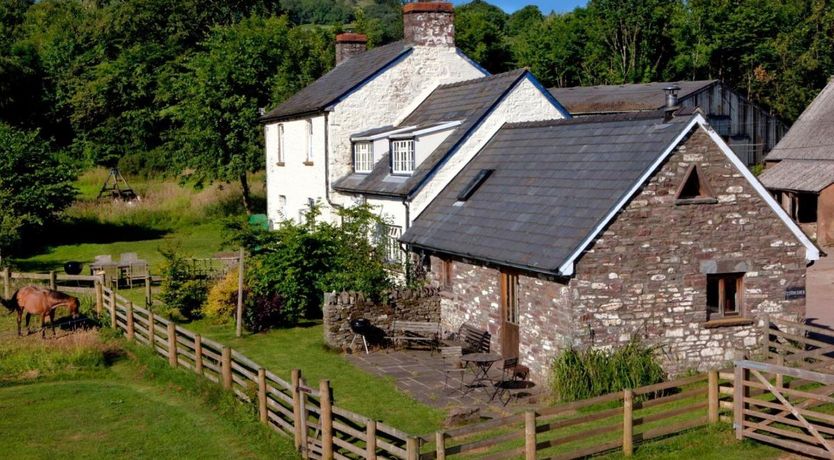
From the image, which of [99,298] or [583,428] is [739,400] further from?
[99,298]

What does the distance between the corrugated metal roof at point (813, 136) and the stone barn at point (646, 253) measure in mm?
25957

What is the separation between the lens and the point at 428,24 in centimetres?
3020

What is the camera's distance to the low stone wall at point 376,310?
71.5ft

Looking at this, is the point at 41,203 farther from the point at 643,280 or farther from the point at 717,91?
the point at 717,91

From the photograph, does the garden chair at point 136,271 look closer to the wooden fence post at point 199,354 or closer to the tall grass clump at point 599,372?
the wooden fence post at point 199,354

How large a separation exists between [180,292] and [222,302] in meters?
1.35

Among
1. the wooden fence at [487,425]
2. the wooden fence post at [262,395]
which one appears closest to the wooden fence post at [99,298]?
the wooden fence at [487,425]

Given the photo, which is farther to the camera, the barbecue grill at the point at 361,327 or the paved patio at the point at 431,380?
the barbecue grill at the point at 361,327

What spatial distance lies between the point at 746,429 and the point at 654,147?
607cm

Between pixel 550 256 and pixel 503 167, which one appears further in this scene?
pixel 503 167

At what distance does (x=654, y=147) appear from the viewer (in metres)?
17.9

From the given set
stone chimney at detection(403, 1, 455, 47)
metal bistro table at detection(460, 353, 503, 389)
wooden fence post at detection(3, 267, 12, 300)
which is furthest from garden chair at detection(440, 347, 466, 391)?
wooden fence post at detection(3, 267, 12, 300)

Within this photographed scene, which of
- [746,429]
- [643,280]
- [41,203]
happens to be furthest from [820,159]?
[41,203]

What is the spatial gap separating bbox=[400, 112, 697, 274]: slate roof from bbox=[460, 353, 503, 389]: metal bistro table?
6.29 ft
